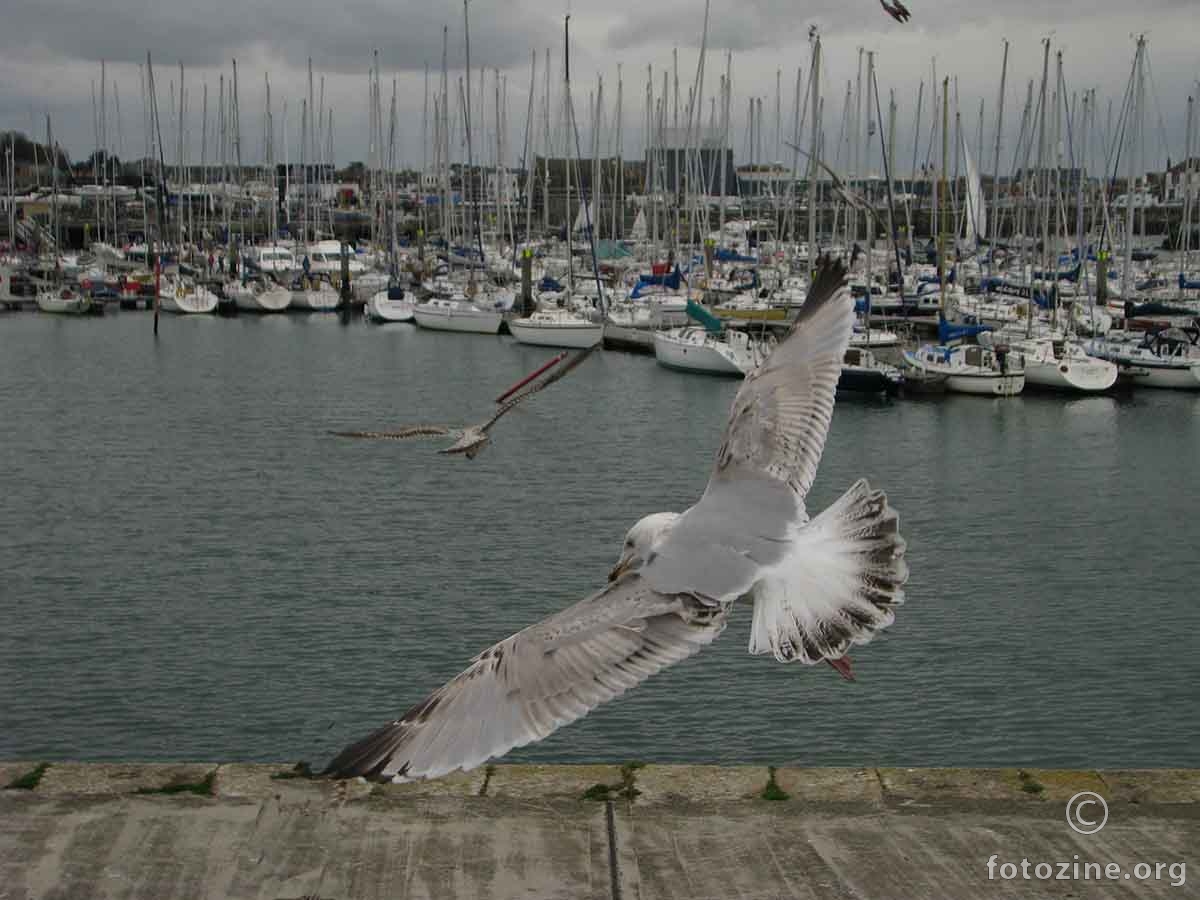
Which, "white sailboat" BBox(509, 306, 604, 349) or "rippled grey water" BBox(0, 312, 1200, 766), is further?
"white sailboat" BBox(509, 306, 604, 349)

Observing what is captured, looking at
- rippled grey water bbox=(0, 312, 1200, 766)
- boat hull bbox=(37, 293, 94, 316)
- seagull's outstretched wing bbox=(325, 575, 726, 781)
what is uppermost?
seagull's outstretched wing bbox=(325, 575, 726, 781)

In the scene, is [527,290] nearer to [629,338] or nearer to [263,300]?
[629,338]

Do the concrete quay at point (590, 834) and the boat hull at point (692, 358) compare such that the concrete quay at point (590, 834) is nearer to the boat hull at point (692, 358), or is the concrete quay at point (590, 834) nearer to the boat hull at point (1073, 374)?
the boat hull at point (1073, 374)

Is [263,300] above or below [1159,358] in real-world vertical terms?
below

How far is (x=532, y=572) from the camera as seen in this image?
16391 millimetres

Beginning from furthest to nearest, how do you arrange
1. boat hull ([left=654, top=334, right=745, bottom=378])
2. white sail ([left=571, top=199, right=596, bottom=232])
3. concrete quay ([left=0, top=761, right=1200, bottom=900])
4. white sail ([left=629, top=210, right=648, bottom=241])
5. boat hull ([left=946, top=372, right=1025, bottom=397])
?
1. white sail ([left=629, top=210, right=648, bottom=241])
2. white sail ([left=571, top=199, right=596, bottom=232])
3. boat hull ([left=654, top=334, right=745, bottom=378])
4. boat hull ([left=946, top=372, right=1025, bottom=397])
5. concrete quay ([left=0, top=761, right=1200, bottom=900])

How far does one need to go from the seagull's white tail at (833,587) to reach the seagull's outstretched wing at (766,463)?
0.10 m

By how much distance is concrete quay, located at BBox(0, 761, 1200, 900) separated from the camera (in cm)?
518

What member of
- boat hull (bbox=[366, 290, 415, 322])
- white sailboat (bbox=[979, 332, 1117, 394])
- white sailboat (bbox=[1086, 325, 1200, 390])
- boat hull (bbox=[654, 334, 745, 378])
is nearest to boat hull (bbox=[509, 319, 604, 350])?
boat hull (bbox=[654, 334, 745, 378])

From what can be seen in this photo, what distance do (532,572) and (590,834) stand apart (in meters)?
10.8

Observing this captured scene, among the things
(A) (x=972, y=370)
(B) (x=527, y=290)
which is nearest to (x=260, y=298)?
(B) (x=527, y=290)

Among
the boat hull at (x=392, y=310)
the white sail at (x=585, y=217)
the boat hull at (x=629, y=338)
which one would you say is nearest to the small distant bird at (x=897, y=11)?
the boat hull at (x=629, y=338)

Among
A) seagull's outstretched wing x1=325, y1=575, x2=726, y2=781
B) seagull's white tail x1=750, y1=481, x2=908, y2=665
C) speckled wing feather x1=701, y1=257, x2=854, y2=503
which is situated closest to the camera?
seagull's outstretched wing x1=325, y1=575, x2=726, y2=781

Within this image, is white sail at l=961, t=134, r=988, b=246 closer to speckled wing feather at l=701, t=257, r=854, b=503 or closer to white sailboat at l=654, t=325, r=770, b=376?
white sailboat at l=654, t=325, r=770, b=376
